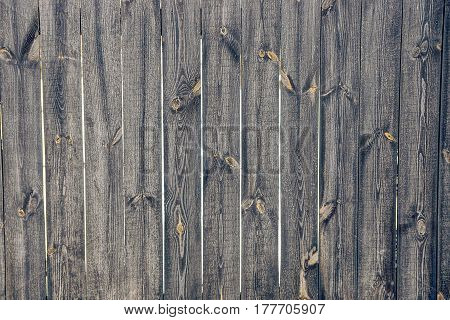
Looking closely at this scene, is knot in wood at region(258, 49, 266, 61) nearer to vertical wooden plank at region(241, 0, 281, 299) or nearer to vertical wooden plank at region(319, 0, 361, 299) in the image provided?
vertical wooden plank at region(241, 0, 281, 299)

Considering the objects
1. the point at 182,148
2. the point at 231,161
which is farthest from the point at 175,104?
the point at 231,161

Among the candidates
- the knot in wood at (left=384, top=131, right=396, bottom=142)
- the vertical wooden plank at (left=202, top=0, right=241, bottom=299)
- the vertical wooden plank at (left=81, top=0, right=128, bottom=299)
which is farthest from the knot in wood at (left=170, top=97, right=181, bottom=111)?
the knot in wood at (left=384, top=131, right=396, bottom=142)

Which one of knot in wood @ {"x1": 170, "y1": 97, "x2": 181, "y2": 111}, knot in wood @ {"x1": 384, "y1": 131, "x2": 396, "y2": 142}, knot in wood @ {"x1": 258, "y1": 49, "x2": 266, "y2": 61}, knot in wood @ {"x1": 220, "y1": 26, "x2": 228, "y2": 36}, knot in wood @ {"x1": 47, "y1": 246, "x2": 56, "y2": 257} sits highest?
knot in wood @ {"x1": 220, "y1": 26, "x2": 228, "y2": 36}

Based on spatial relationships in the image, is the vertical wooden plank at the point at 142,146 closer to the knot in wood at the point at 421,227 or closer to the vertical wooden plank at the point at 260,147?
the vertical wooden plank at the point at 260,147

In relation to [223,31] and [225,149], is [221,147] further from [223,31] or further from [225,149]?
[223,31]

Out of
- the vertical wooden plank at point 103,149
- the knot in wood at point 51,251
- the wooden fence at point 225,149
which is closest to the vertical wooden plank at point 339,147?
the wooden fence at point 225,149

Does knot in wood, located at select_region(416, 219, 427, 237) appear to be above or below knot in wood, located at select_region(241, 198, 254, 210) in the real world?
below
